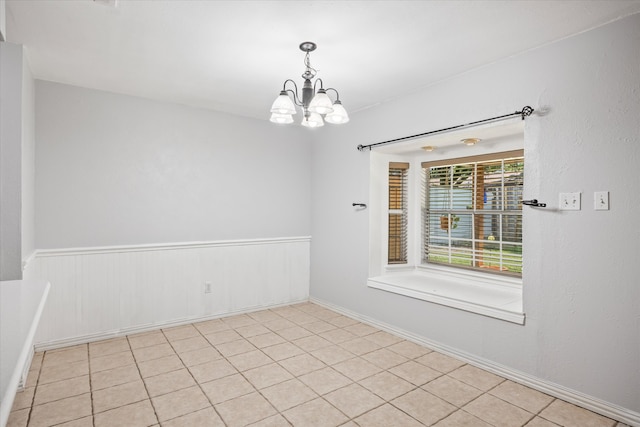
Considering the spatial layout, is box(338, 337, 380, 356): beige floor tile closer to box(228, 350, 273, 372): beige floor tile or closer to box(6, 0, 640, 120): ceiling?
box(228, 350, 273, 372): beige floor tile

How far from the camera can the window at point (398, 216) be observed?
4.19 m

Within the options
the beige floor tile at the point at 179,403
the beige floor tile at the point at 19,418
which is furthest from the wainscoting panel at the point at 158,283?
the beige floor tile at the point at 179,403

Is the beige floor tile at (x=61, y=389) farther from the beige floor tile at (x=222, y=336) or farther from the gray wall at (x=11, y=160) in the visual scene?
the beige floor tile at (x=222, y=336)

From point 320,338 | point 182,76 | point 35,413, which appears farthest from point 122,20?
point 320,338

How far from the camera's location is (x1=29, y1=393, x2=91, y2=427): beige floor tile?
2.13m

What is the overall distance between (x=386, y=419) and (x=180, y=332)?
2.36m

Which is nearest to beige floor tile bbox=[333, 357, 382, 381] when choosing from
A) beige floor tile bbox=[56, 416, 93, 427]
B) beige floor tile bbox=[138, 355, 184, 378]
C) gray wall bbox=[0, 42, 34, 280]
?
beige floor tile bbox=[138, 355, 184, 378]

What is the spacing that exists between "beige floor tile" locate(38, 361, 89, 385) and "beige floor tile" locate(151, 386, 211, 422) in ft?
2.69

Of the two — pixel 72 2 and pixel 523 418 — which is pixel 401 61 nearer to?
pixel 72 2

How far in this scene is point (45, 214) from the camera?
3.20 metres

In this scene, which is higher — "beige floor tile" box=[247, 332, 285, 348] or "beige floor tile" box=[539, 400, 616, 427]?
"beige floor tile" box=[247, 332, 285, 348]

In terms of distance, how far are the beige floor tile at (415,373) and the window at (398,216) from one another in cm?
145

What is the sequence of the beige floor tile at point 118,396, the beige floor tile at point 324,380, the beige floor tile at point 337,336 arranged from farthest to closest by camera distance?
the beige floor tile at point 337,336 → the beige floor tile at point 324,380 → the beige floor tile at point 118,396

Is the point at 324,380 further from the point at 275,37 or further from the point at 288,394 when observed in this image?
the point at 275,37
